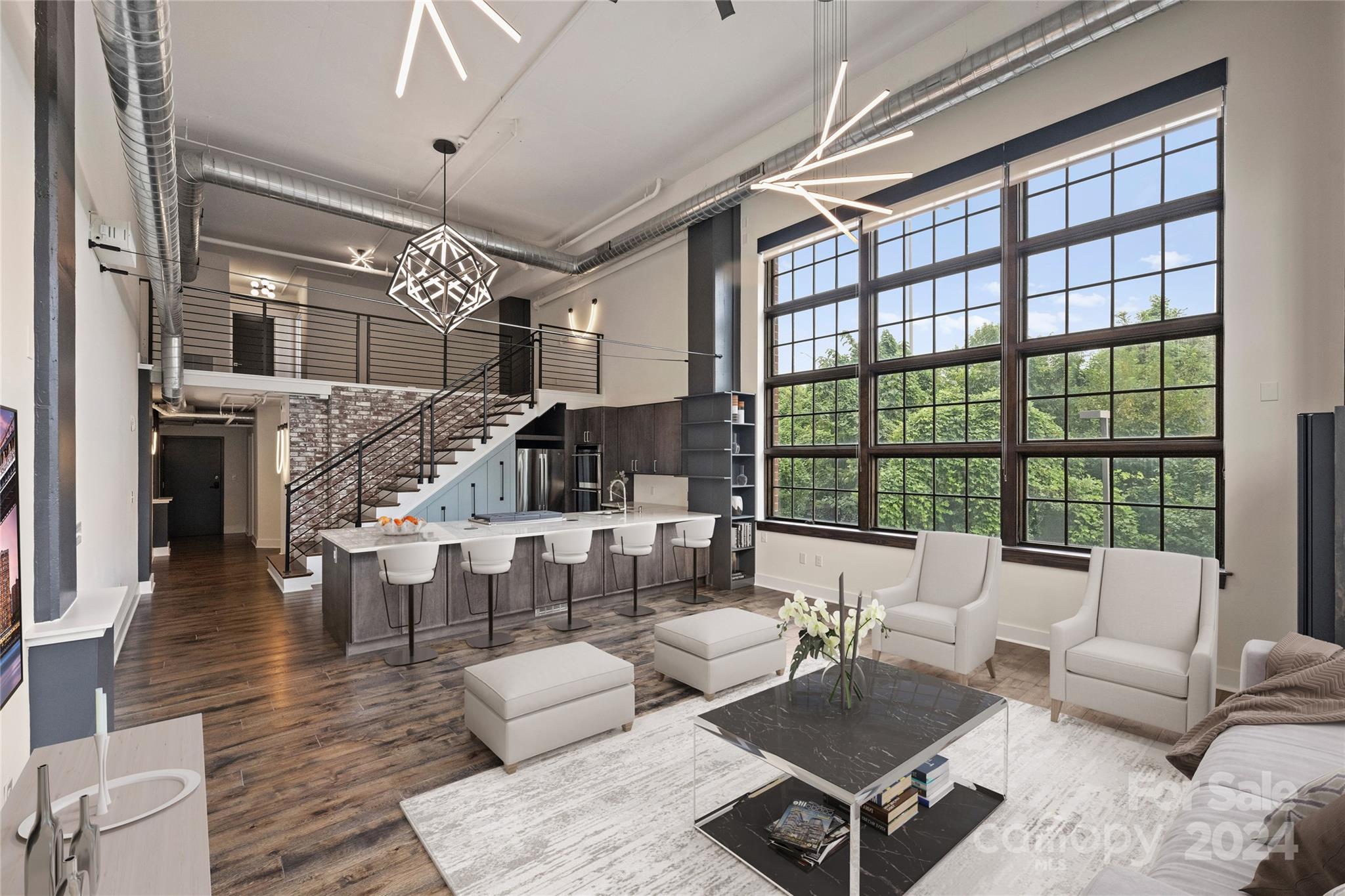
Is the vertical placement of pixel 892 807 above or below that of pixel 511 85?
below

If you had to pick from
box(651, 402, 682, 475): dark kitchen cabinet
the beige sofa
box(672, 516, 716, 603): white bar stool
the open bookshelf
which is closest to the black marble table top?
the beige sofa

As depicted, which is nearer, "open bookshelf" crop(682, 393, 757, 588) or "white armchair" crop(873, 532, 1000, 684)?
"white armchair" crop(873, 532, 1000, 684)

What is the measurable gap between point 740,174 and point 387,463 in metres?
6.46

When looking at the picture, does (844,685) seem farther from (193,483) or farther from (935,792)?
(193,483)

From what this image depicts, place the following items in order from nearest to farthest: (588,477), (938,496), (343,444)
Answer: (938,496) < (343,444) < (588,477)

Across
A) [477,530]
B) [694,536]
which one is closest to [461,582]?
[477,530]

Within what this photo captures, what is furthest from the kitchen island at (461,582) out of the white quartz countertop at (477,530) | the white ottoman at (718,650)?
the white ottoman at (718,650)

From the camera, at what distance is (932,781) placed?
8.88ft

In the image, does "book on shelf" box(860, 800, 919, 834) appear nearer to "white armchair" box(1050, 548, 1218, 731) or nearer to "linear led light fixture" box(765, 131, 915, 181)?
"white armchair" box(1050, 548, 1218, 731)

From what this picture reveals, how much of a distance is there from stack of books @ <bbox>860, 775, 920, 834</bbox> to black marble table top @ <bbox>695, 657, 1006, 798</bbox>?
0.21 metres

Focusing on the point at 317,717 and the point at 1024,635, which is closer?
the point at 317,717

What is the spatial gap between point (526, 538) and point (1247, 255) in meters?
5.85

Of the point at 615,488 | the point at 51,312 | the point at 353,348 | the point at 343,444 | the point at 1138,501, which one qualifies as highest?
the point at 353,348

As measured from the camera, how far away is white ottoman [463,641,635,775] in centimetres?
307
